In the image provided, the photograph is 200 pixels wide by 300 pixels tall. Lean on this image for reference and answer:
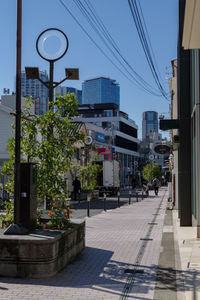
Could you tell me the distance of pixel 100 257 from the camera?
1005 cm

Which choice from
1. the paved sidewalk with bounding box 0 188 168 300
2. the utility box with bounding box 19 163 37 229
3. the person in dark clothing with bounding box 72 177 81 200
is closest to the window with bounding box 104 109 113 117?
the person in dark clothing with bounding box 72 177 81 200

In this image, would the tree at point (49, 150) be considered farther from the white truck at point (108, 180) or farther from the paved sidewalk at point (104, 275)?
the white truck at point (108, 180)

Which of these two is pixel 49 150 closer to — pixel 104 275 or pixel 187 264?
pixel 104 275

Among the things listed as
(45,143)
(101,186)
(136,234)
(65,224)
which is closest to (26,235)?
(65,224)

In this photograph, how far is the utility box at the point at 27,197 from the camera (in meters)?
8.85

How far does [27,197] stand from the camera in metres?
8.90

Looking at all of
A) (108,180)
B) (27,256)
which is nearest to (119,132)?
(108,180)

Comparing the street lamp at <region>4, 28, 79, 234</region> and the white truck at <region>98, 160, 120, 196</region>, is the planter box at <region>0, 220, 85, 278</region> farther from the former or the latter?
the white truck at <region>98, 160, 120, 196</region>

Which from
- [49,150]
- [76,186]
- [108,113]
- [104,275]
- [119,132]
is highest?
[108,113]

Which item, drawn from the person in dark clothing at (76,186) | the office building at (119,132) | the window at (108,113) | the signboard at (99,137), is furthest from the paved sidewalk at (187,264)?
the window at (108,113)

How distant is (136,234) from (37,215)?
5219 millimetres

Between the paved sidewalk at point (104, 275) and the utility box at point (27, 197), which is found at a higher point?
the utility box at point (27, 197)

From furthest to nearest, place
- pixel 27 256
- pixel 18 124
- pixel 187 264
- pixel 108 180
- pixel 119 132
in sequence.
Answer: pixel 119 132 → pixel 108 180 → pixel 187 264 → pixel 18 124 → pixel 27 256

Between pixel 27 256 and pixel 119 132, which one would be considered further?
pixel 119 132
